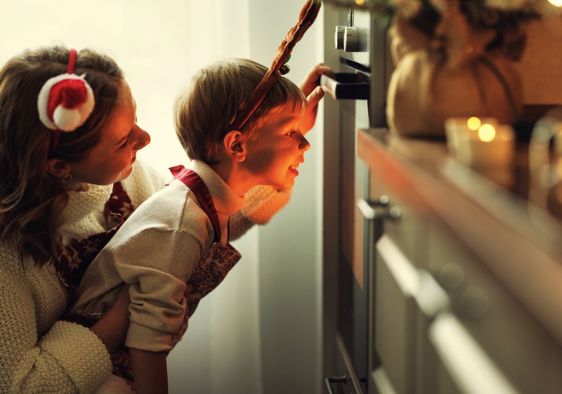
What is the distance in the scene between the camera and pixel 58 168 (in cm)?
127

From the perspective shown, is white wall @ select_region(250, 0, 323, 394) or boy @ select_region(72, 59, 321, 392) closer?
boy @ select_region(72, 59, 321, 392)

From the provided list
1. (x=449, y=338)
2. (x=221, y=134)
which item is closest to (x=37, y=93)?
(x=221, y=134)

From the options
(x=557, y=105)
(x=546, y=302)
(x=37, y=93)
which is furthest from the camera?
(x=37, y=93)

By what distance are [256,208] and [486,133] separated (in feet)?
3.39

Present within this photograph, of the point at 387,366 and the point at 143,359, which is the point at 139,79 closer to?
the point at 143,359

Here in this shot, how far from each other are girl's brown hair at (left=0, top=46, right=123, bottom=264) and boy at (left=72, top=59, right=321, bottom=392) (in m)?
0.13

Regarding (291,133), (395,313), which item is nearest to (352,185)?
(291,133)

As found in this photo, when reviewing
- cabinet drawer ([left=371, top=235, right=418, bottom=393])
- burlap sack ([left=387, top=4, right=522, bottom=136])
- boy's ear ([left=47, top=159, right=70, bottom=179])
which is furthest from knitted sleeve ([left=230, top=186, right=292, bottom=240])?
burlap sack ([left=387, top=4, right=522, bottom=136])

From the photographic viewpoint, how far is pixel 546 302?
48 centimetres

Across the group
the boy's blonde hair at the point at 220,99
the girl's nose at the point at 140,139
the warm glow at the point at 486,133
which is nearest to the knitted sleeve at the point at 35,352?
the girl's nose at the point at 140,139

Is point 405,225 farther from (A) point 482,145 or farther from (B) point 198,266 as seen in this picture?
(B) point 198,266

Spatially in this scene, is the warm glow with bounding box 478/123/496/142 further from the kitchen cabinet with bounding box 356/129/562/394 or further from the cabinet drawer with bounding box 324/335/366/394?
the cabinet drawer with bounding box 324/335/366/394

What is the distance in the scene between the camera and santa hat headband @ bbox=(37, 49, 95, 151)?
1.16 m

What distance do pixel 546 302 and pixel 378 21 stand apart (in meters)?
Result: 0.64
